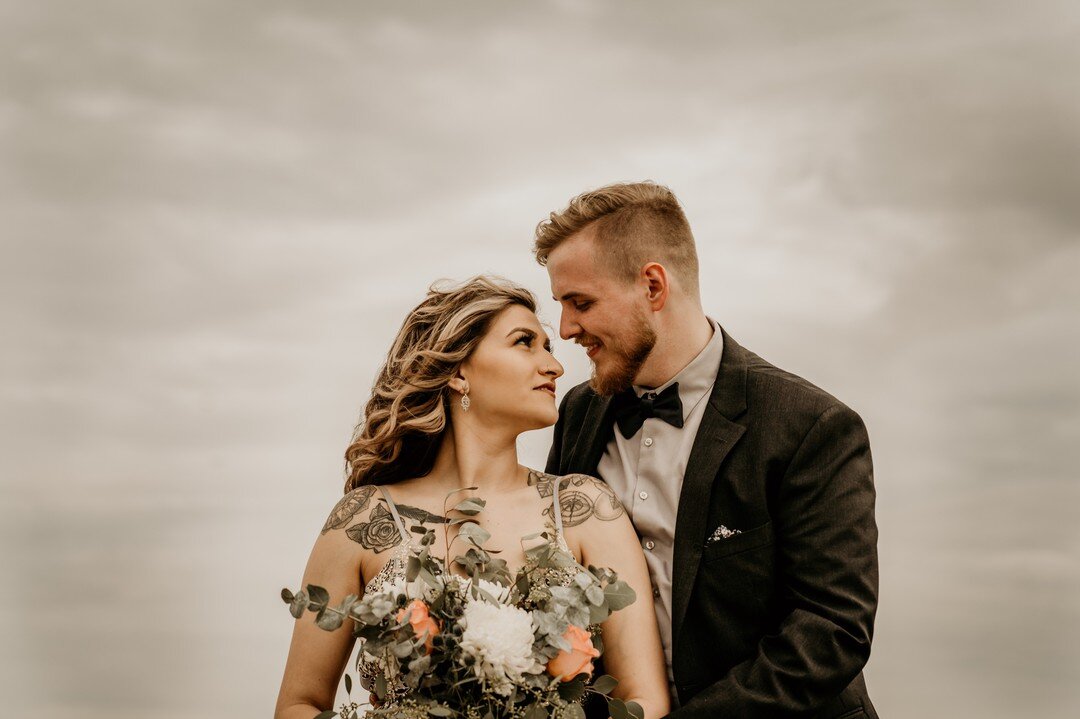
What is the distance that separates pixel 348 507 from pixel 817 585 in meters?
1.88

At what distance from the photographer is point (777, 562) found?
14.2ft

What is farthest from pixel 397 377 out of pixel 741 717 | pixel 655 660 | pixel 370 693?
pixel 741 717

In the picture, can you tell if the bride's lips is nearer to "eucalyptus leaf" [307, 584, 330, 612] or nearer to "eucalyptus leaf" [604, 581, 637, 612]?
"eucalyptus leaf" [604, 581, 637, 612]

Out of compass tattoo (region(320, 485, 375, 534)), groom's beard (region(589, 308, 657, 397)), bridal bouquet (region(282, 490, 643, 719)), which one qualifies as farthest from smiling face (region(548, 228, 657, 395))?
bridal bouquet (region(282, 490, 643, 719))

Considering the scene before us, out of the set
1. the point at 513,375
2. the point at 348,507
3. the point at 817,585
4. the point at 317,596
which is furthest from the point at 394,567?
the point at 817,585

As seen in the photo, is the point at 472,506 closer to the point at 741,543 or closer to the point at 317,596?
the point at 317,596

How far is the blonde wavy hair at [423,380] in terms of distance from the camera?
4.57 metres

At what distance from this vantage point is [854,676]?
167 inches

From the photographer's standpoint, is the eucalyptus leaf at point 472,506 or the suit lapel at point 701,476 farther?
the suit lapel at point 701,476

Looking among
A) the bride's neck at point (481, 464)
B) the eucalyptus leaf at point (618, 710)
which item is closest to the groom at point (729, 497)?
the eucalyptus leaf at point (618, 710)

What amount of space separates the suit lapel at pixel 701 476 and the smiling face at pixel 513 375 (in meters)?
0.62

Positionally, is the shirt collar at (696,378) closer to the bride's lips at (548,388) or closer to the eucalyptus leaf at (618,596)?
the bride's lips at (548,388)

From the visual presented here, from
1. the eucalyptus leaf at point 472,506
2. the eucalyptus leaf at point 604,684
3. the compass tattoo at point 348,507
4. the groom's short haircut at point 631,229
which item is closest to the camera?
the eucalyptus leaf at point 604,684

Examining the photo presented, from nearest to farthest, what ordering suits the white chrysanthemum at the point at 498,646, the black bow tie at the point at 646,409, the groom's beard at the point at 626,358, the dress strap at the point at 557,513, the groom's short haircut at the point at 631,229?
the white chrysanthemum at the point at 498,646
the dress strap at the point at 557,513
the black bow tie at the point at 646,409
the groom's beard at the point at 626,358
the groom's short haircut at the point at 631,229
